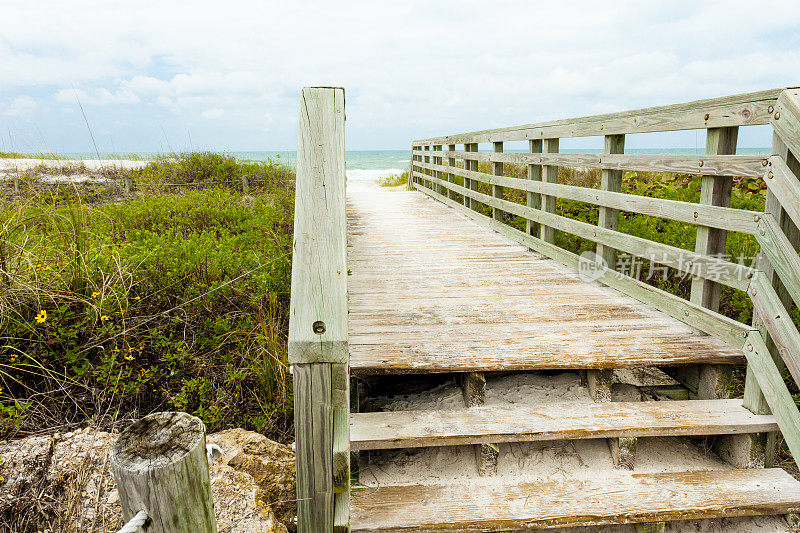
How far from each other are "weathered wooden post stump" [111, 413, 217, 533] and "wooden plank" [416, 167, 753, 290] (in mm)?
2750

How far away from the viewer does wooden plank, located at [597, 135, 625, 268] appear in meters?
3.99

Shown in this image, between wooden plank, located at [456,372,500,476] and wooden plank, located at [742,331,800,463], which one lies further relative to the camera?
wooden plank, located at [456,372,500,476]

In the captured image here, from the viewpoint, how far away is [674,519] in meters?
2.23

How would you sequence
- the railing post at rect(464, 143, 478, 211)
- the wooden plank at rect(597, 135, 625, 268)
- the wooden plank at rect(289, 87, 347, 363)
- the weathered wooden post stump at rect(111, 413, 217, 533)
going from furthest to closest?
1. the railing post at rect(464, 143, 478, 211)
2. the wooden plank at rect(597, 135, 625, 268)
3. the wooden plank at rect(289, 87, 347, 363)
4. the weathered wooden post stump at rect(111, 413, 217, 533)

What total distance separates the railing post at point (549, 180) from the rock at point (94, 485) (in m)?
3.72

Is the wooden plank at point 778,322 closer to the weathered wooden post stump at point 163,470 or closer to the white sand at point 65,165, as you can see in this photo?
the weathered wooden post stump at point 163,470

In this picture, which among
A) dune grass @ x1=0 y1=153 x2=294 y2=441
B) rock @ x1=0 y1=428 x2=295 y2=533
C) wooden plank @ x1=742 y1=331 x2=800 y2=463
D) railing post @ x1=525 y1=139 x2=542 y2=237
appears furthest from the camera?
railing post @ x1=525 y1=139 x2=542 y2=237

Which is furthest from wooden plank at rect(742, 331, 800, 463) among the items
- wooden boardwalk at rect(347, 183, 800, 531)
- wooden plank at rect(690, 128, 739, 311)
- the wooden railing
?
wooden plank at rect(690, 128, 739, 311)

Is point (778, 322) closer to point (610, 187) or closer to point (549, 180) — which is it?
point (610, 187)

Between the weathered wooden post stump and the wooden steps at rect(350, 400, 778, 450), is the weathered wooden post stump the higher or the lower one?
the higher one

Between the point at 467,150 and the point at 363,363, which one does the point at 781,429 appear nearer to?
the point at 363,363

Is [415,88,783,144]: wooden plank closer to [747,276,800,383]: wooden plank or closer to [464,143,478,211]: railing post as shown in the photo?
[747,276,800,383]: wooden plank

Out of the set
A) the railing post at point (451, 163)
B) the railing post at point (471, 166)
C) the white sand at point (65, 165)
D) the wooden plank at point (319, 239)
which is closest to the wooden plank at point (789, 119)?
the wooden plank at point (319, 239)

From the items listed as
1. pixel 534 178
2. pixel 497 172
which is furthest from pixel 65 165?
pixel 534 178
